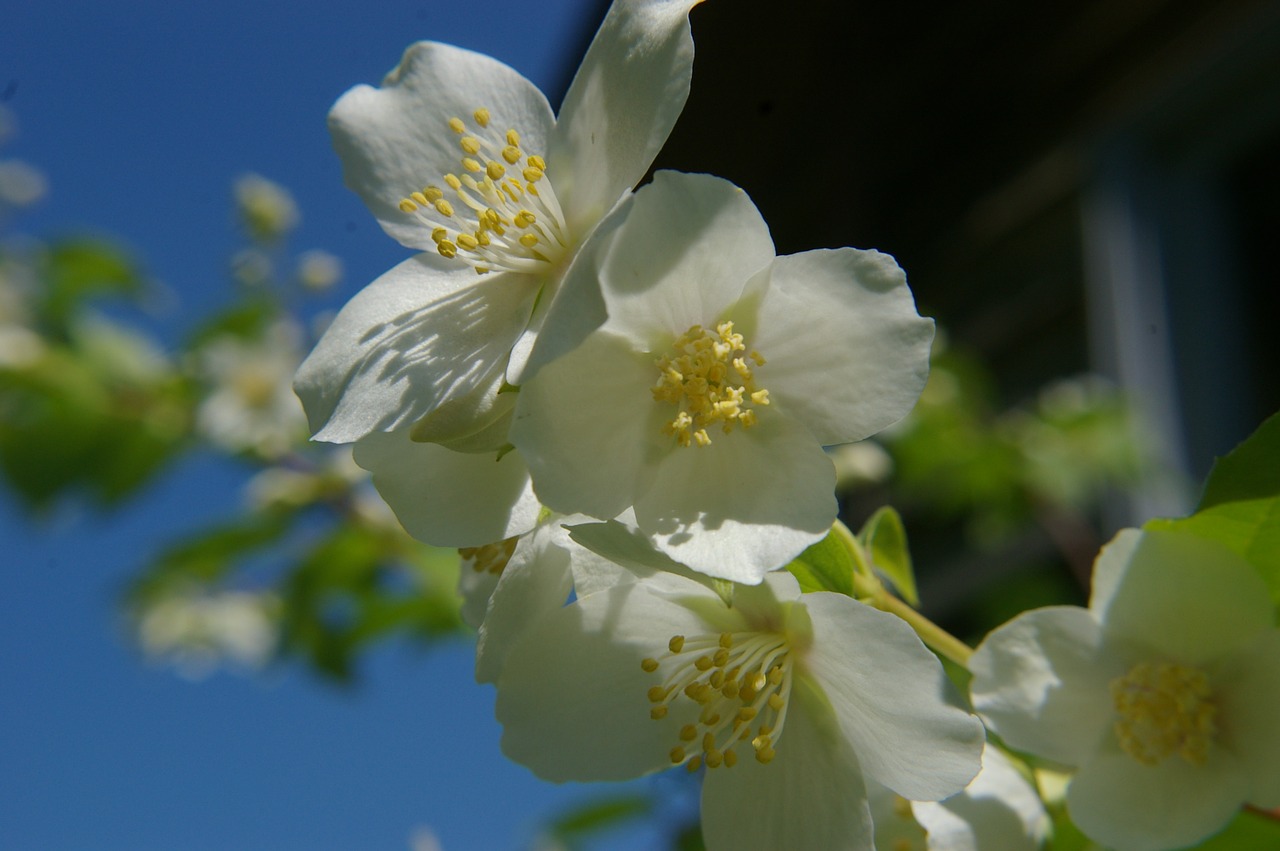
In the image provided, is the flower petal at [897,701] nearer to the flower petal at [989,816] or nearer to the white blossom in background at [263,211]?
the flower petal at [989,816]

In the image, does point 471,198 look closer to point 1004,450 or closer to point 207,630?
point 1004,450

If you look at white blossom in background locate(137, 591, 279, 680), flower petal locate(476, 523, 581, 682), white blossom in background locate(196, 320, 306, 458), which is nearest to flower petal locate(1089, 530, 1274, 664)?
flower petal locate(476, 523, 581, 682)

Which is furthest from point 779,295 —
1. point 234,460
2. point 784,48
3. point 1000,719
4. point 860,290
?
point 234,460

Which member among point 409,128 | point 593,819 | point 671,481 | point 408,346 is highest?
point 409,128

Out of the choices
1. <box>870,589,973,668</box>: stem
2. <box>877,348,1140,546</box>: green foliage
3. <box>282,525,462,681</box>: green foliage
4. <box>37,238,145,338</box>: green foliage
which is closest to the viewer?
<box>870,589,973,668</box>: stem

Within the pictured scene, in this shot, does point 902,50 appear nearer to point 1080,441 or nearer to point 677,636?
point 1080,441

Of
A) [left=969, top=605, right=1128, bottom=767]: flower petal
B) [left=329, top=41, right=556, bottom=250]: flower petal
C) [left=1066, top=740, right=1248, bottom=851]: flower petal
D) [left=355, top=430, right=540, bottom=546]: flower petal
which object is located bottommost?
[left=1066, top=740, right=1248, bottom=851]: flower petal

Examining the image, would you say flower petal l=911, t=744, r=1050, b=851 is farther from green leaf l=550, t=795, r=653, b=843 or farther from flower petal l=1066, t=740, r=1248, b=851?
green leaf l=550, t=795, r=653, b=843

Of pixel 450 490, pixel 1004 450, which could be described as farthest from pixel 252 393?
pixel 450 490
